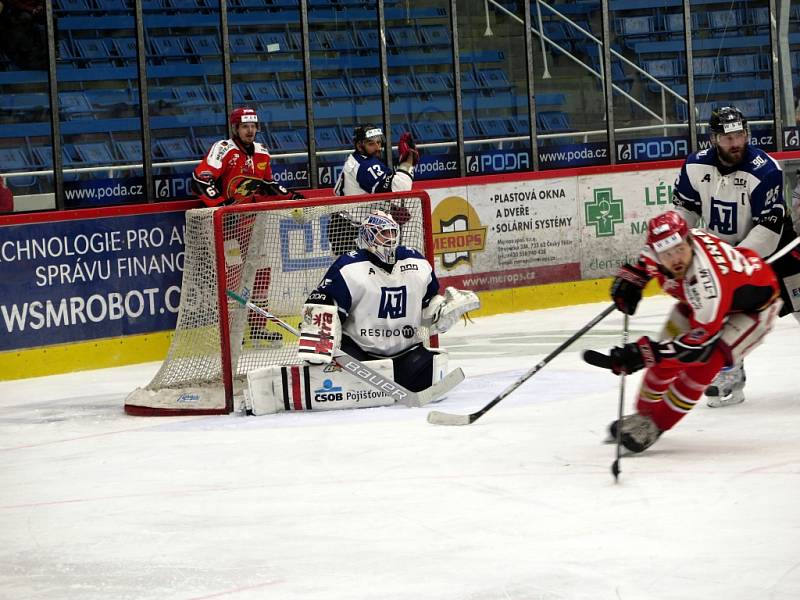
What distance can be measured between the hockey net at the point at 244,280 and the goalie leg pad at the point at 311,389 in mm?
222

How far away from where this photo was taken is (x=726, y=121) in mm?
6316

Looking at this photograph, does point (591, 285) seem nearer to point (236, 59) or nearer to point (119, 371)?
point (236, 59)

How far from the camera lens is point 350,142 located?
10.4m

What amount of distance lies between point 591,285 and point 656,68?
214 centimetres

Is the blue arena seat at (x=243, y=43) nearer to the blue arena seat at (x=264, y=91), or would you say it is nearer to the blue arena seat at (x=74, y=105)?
the blue arena seat at (x=264, y=91)

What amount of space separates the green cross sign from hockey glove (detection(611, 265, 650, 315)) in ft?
18.7

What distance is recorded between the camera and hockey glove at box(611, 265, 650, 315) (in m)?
5.34

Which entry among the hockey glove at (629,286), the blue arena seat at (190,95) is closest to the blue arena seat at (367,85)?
the blue arena seat at (190,95)

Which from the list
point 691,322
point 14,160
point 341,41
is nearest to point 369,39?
point 341,41

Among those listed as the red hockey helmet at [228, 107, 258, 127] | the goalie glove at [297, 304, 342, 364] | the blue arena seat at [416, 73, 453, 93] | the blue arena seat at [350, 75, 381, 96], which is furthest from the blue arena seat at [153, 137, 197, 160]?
the goalie glove at [297, 304, 342, 364]

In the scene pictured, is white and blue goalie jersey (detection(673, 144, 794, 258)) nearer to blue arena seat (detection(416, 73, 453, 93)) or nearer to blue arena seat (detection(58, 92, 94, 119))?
blue arena seat (detection(58, 92, 94, 119))

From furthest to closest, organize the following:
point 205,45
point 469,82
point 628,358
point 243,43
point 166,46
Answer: point 469,82 → point 243,43 → point 205,45 → point 166,46 → point 628,358

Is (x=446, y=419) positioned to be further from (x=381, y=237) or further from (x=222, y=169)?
(x=222, y=169)

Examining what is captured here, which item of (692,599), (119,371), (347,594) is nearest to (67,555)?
(347,594)
